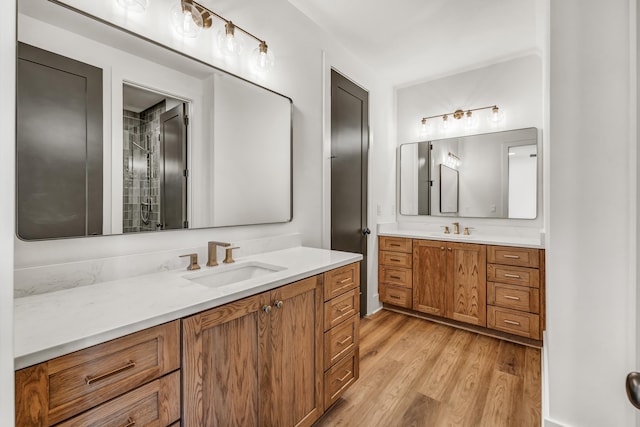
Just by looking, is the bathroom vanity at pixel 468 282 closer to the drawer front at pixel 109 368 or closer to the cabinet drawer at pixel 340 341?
the cabinet drawer at pixel 340 341

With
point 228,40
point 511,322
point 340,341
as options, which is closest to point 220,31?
point 228,40

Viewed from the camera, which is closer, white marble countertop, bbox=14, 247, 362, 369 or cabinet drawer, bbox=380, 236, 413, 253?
white marble countertop, bbox=14, 247, 362, 369

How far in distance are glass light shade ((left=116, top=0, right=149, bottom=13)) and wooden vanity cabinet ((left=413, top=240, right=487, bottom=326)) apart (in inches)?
110

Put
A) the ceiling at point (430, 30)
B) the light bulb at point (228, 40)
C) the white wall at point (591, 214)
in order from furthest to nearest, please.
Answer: the ceiling at point (430, 30) < the light bulb at point (228, 40) < the white wall at point (591, 214)

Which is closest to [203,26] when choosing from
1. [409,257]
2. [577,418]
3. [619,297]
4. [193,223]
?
[193,223]

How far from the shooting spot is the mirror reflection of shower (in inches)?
50.6

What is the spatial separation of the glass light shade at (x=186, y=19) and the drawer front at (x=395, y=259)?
103 inches

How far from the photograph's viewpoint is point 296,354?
4.46ft

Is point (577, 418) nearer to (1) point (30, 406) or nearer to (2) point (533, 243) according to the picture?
(1) point (30, 406)

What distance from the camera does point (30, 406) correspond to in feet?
2.17

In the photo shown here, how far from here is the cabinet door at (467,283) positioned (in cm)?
265

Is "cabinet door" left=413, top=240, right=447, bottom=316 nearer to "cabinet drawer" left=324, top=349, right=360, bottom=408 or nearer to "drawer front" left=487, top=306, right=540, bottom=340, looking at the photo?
"drawer front" left=487, top=306, right=540, bottom=340

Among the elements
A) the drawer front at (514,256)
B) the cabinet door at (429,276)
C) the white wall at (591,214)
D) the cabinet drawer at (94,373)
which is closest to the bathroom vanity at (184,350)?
the cabinet drawer at (94,373)

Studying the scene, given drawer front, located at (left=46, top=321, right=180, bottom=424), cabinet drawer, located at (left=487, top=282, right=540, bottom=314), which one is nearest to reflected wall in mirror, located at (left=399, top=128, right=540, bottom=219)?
cabinet drawer, located at (left=487, top=282, right=540, bottom=314)
